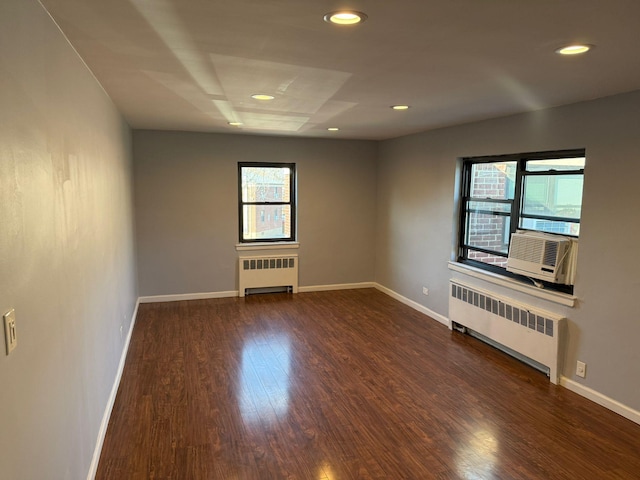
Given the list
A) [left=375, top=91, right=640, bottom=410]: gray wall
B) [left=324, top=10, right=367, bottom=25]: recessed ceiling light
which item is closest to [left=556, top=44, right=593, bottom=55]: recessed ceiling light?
[left=324, top=10, right=367, bottom=25]: recessed ceiling light

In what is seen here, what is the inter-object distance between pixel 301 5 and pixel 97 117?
197cm

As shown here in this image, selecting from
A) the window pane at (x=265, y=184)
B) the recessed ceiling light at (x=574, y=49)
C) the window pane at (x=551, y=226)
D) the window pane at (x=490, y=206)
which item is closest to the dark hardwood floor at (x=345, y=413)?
the window pane at (x=551, y=226)

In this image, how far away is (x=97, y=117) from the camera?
3.01m

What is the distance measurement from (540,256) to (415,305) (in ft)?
7.59

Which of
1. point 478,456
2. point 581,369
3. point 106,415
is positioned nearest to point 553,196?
point 581,369

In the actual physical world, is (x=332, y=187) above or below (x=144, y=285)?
above

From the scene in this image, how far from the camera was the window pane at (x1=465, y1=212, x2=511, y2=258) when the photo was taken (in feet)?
14.9

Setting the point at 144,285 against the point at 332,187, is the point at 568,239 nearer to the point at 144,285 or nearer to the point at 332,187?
the point at 332,187

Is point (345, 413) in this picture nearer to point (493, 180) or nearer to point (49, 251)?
point (49, 251)

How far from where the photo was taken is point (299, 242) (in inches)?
263

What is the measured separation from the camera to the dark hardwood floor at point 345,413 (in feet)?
8.67

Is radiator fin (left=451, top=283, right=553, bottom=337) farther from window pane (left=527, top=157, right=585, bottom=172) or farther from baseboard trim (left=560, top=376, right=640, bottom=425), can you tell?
window pane (left=527, top=157, right=585, bottom=172)

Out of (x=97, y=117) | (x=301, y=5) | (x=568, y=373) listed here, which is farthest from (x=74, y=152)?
(x=568, y=373)

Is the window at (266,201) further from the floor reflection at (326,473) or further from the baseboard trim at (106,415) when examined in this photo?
the floor reflection at (326,473)
